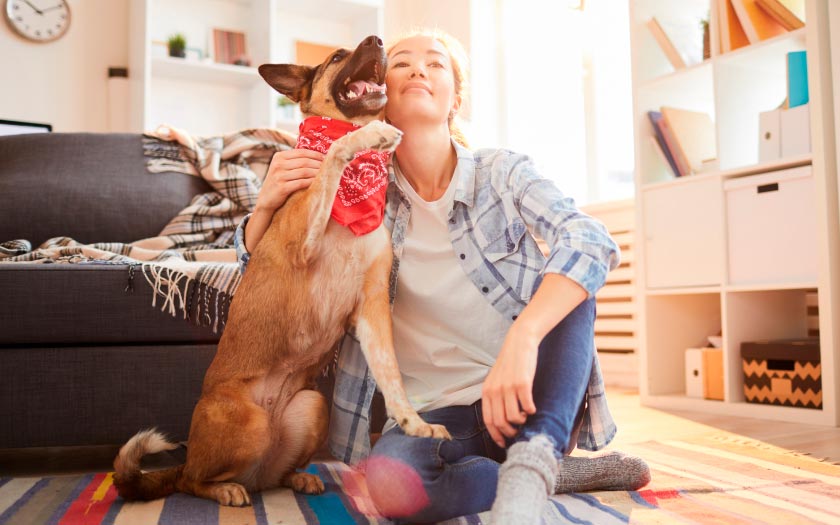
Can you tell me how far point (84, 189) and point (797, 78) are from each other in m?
2.46

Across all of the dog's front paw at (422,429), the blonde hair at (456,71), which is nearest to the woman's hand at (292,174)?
the blonde hair at (456,71)

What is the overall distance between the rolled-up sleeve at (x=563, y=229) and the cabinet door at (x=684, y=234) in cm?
145

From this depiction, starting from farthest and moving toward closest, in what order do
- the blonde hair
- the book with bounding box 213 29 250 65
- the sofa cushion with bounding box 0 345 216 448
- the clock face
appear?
the book with bounding box 213 29 250 65 → the clock face → the sofa cushion with bounding box 0 345 216 448 → the blonde hair

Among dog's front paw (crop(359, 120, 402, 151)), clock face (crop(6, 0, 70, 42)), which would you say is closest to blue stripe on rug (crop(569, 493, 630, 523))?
dog's front paw (crop(359, 120, 402, 151))

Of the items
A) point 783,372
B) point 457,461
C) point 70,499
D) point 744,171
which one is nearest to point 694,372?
point 783,372

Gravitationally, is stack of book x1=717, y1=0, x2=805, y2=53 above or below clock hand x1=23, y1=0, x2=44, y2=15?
below

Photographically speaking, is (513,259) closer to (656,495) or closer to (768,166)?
(656,495)

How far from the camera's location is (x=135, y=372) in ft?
6.00

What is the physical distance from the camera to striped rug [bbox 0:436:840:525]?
1253 millimetres

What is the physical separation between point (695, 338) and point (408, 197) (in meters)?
1.94

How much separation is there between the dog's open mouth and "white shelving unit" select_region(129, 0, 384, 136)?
3.08 meters

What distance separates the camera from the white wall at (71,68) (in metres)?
4.23

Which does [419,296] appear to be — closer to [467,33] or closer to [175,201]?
[175,201]

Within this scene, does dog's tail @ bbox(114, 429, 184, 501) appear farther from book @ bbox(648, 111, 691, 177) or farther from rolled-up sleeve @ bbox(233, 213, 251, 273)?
book @ bbox(648, 111, 691, 177)
